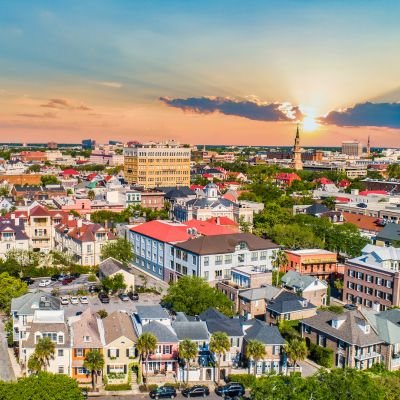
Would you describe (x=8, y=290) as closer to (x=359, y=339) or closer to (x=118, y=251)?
(x=118, y=251)

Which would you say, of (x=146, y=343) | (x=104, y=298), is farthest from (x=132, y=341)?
(x=104, y=298)

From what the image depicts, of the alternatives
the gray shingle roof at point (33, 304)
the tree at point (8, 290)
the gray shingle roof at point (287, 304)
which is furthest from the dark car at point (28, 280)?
the gray shingle roof at point (287, 304)

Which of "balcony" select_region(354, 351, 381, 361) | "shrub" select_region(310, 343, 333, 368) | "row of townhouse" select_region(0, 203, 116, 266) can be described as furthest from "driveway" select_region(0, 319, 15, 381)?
"balcony" select_region(354, 351, 381, 361)

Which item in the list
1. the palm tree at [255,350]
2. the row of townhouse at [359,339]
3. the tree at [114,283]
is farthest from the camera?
the tree at [114,283]

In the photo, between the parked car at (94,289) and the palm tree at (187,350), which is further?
the parked car at (94,289)

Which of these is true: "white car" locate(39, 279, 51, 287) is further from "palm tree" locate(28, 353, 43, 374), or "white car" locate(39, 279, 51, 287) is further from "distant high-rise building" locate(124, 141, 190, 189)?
"distant high-rise building" locate(124, 141, 190, 189)

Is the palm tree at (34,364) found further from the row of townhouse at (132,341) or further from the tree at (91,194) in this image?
the tree at (91,194)
